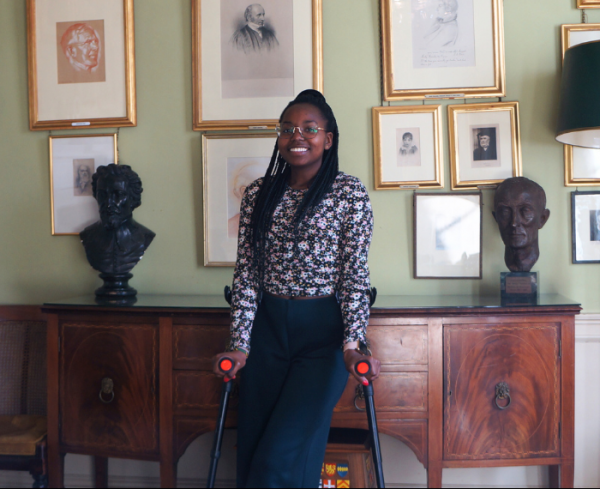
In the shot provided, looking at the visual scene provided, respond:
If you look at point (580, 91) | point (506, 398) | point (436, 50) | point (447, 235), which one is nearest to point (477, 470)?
point (506, 398)

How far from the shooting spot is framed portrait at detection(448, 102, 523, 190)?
3.03 metres

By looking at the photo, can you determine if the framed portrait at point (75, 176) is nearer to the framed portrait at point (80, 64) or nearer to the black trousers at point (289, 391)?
the framed portrait at point (80, 64)

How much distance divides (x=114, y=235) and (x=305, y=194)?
1.41m

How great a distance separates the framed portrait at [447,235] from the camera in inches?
120

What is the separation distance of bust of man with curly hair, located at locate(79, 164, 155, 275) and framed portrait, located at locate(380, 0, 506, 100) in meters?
1.70

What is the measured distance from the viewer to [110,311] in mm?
2678

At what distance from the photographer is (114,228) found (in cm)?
294

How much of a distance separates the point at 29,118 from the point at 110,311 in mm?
1567

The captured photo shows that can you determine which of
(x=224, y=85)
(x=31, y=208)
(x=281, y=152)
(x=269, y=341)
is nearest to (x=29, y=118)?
(x=31, y=208)

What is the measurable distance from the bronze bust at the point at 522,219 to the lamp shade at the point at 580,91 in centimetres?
37

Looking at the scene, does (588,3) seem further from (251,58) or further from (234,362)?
(234,362)

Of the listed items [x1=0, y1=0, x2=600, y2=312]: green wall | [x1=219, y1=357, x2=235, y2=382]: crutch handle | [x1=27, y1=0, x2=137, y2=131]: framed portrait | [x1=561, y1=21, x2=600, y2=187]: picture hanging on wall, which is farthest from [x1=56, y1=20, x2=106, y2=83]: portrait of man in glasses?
[x1=561, y1=21, x2=600, y2=187]: picture hanging on wall

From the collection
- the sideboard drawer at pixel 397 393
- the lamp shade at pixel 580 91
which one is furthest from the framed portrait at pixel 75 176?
the lamp shade at pixel 580 91

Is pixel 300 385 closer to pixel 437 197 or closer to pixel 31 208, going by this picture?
pixel 437 197
